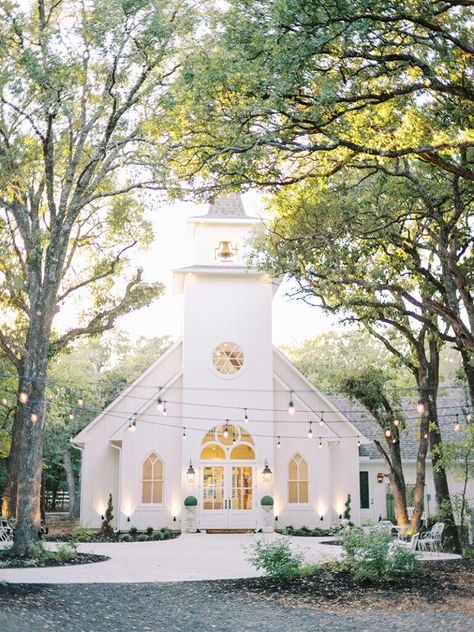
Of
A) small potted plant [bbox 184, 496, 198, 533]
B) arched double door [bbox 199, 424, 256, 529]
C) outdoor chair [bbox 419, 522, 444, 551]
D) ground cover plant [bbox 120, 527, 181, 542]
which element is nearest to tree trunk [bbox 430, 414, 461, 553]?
outdoor chair [bbox 419, 522, 444, 551]

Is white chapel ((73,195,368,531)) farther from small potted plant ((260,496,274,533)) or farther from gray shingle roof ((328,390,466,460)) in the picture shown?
gray shingle roof ((328,390,466,460))

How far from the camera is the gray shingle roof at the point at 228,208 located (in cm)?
2684

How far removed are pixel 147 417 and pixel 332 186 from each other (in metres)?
13.0

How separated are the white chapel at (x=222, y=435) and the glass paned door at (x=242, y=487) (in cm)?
3

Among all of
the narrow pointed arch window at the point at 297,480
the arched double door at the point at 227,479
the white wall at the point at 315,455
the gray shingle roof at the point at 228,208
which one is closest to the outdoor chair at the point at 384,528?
the white wall at the point at 315,455

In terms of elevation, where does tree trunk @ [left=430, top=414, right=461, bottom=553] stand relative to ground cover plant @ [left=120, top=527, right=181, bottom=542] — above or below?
above

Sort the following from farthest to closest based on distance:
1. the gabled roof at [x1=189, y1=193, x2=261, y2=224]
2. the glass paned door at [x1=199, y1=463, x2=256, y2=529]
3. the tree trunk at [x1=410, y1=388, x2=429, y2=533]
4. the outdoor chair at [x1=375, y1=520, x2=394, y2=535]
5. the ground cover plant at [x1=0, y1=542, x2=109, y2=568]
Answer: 1. the gabled roof at [x1=189, y1=193, x2=261, y2=224]
2. the glass paned door at [x1=199, y1=463, x2=256, y2=529]
3. the tree trunk at [x1=410, y1=388, x2=429, y2=533]
4. the ground cover plant at [x1=0, y1=542, x2=109, y2=568]
5. the outdoor chair at [x1=375, y1=520, x2=394, y2=535]

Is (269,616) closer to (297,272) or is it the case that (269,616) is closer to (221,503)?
(297,272)

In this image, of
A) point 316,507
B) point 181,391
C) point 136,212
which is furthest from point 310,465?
point 136,212

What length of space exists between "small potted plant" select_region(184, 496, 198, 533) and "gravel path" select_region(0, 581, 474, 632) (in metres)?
12.8

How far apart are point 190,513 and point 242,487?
6.40ft

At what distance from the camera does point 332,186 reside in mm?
14594

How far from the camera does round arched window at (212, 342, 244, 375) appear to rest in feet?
84.2

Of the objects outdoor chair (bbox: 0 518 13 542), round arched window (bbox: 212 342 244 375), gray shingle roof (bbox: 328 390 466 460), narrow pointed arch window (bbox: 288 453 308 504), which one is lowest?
outdoor chair (bbox: 0 518 13 542)
